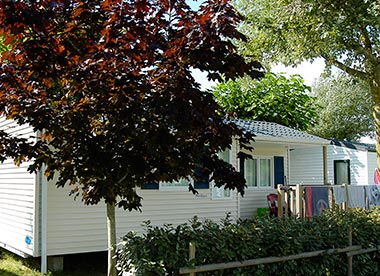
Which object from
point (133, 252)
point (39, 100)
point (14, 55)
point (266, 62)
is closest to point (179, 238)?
point (133, 252)

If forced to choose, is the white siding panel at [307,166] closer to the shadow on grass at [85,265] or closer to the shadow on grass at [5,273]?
the shadow on grass at [85,265]

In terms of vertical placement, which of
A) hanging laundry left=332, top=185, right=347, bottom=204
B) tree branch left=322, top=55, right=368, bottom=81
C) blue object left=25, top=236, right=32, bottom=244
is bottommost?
Result: blue object left=25, top=236, right=32, bottom=244

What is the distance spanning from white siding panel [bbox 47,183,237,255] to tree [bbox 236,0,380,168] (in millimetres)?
4792

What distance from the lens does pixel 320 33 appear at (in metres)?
10.4

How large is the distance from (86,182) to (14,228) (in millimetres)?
5284

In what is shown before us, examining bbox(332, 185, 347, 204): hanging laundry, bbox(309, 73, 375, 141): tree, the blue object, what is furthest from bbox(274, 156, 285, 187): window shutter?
bbox(309, 73, 375, 141): tree

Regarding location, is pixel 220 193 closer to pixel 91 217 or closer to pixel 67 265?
pixel 91 217

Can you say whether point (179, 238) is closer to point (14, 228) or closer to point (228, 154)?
point (14, 228)

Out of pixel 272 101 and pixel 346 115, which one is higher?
pixel 346 115

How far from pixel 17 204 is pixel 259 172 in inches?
295

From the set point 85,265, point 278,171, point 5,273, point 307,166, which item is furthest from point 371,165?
point 5,273

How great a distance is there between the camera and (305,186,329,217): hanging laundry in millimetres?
9844

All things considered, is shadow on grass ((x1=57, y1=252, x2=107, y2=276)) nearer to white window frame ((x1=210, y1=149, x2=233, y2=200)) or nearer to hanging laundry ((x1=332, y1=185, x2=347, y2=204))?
white window frame ((x1=210, y1=149, x2=233, y2=200))

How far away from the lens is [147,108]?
4180 mm
